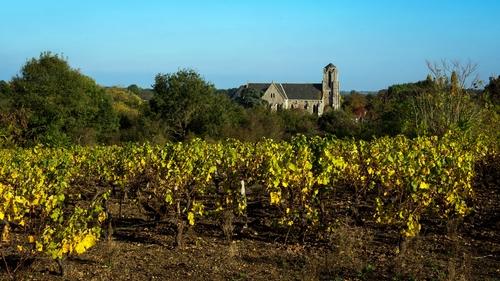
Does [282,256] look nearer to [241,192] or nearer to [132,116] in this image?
[241,192]

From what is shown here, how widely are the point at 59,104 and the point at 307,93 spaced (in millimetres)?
76408

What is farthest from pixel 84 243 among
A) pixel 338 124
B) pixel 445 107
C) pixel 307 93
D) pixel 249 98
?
pixel 307 93

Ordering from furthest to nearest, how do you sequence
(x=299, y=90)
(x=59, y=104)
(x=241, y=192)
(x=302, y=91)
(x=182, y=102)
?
(x=299, y=90) < (x=302, y=91) < (x=182, y=102) < (x=59, y=104) < (x=241, y=192)

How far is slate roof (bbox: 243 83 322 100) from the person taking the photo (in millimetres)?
111375

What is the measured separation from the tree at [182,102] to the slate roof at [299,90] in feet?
218

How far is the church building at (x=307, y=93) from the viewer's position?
11050 centimetres

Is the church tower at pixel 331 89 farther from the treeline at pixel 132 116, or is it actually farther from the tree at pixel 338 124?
the treeline at pixel 132 116

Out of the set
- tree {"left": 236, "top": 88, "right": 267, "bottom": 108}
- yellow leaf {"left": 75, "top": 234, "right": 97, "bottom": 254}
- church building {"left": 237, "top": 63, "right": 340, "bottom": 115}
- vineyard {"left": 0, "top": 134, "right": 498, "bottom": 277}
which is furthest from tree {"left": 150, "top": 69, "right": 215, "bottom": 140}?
church building {"left": 237, "top": 63, "right": 340, "bottom": 115}

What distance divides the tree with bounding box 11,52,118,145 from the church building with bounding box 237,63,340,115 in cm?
6645

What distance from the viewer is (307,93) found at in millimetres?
111812

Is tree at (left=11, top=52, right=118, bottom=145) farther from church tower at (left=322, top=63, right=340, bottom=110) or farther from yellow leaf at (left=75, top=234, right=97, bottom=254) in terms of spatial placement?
church tower at (left=322, top=63, right=340, bottom=110)

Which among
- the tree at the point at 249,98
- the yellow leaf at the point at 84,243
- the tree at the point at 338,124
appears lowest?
the yellow leaf at the point at 84,243

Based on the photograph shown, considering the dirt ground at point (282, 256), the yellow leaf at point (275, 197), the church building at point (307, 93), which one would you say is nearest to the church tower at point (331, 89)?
the church building at point (307, 93)

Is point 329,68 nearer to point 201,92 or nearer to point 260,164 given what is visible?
point 201,92
